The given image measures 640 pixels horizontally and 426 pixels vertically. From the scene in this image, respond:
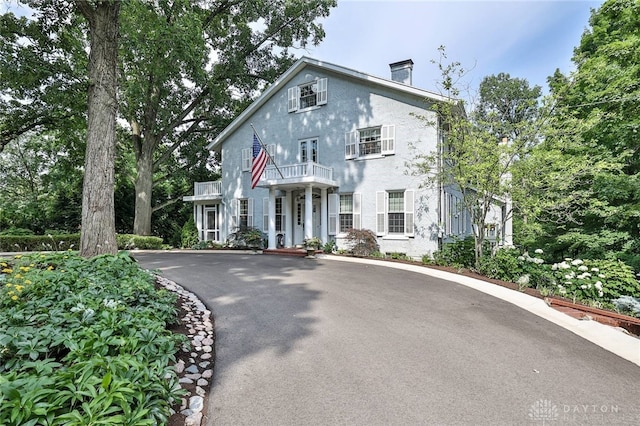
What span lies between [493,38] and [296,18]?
1186 centimetres

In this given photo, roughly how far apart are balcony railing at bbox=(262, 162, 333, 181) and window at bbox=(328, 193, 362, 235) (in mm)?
1045

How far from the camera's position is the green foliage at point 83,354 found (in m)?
1.81

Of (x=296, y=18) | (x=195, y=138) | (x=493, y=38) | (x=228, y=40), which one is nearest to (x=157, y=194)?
(x=195, y=138)

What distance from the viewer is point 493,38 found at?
10086mm

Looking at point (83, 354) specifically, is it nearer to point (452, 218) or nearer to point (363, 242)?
point (363, 242)

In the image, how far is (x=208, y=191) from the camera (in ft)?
59.0

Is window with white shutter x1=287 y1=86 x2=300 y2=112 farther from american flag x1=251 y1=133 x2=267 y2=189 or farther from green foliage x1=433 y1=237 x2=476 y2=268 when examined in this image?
green foliage x1=433 y1=237 x2=476 y2=268

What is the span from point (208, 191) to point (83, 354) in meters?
16.5

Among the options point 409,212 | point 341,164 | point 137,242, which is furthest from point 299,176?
point 137,242

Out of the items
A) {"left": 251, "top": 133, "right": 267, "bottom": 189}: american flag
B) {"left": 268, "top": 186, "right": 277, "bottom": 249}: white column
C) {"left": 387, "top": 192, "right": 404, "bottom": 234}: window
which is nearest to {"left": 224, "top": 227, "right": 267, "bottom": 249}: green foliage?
{"left": 268, "top": 186, "right": 277, "bottom": 249}: white column

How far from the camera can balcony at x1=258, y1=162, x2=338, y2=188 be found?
12.6 meters

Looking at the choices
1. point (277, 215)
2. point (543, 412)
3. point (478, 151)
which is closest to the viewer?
point (543, 412)

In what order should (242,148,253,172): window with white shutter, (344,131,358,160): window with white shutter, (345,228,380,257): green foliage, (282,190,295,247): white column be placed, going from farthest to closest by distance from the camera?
(242,148,253,172): window with white shutter, (282,190,295,247): white column, (344,131,358,160): window with white shutter, (345,228,380,257): green foliage

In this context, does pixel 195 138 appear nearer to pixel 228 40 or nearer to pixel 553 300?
pixel 228 40
